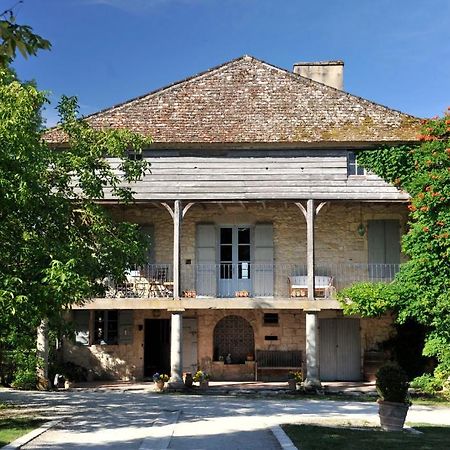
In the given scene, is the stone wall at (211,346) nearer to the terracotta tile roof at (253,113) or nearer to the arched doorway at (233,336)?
the arched doorway at (233,336)

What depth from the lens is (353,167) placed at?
20156 millimetres

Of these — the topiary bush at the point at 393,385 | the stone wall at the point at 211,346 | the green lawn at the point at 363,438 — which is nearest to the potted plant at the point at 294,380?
the stone wall at the point at 211,346

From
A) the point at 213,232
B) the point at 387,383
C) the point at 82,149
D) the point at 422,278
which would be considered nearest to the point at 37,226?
the point at 82,149

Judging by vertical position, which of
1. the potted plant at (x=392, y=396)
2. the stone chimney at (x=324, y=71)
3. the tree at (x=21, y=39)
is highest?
the stone chimney at (x=324, y=71)

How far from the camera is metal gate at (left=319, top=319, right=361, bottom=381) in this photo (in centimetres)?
2155

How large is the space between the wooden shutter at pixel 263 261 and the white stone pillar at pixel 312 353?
2281 mm

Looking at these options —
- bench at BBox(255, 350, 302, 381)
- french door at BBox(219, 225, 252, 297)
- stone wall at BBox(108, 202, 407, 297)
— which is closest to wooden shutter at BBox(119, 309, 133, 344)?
stone wall at BBox(108, 202, 407, 297)

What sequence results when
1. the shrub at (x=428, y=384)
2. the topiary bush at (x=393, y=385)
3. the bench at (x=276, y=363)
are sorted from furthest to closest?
the bench at (x=276, y=363) < the shrub at (x=428, y=384) < the topiary bush at (x=393, y=385)

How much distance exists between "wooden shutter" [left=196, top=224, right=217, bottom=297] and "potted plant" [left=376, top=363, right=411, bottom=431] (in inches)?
401

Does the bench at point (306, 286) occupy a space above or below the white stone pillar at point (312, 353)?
above

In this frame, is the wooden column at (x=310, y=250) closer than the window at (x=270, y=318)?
Yes

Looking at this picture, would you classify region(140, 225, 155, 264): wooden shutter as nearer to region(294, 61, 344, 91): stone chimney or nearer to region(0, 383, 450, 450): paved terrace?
region(0, 383, 450, 450): paved terrace

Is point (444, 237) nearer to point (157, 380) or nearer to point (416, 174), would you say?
point (416, 174)

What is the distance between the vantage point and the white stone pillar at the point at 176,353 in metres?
19.1
